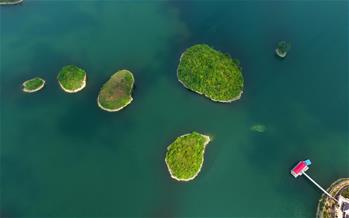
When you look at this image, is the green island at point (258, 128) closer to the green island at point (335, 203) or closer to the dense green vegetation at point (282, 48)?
the green island at point (335, 203)

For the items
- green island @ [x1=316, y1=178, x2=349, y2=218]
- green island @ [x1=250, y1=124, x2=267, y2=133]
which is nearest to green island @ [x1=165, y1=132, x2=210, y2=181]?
green island @ [x1=250, y1=124, x2=267, y2=133]

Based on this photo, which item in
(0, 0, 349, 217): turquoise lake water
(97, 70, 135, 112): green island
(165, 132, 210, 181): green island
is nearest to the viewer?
(0, 0, 349, 217): turquoise lake water

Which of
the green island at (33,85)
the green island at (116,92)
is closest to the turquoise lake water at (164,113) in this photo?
the green island at (33,85)

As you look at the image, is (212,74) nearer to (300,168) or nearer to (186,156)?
(186,156)

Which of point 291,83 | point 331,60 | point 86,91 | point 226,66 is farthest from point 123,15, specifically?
point 331,60

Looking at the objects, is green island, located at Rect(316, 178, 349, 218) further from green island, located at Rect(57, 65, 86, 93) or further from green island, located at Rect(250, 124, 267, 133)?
green island, located at Rect(57, 65, 86, 93)

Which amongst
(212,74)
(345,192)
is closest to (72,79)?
(212,74)
